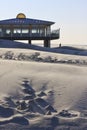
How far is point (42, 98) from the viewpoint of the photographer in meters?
15.9

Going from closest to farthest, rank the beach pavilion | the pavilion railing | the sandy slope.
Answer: the sandy slope, the pavilion railing, the beach pavilion

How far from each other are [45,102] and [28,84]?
1.54 meters

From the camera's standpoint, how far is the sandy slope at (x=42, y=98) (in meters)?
14.3

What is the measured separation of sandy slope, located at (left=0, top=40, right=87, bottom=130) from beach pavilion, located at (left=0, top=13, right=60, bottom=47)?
27.6 metres

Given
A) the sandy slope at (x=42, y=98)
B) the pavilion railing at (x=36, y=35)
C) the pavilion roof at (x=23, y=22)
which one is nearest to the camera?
the sandy slope at (x=42, y=98)

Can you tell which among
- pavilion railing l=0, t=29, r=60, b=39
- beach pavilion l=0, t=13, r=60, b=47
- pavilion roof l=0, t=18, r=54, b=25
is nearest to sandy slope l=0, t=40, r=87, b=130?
pavilion railing l=0, t=29, r=60, b=39

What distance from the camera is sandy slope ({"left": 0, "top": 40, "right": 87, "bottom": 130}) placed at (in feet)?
46.8

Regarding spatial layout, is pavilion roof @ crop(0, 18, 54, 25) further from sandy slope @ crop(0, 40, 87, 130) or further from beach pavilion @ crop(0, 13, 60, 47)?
sandy slope @ crop(0, 40, 87, 130)

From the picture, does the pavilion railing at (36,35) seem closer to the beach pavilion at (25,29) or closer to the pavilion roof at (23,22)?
the beach pavilion at (25,29)

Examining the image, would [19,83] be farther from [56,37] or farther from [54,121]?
[56,37]

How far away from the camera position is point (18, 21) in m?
47.8

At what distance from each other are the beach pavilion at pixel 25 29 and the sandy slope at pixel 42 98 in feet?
90.6

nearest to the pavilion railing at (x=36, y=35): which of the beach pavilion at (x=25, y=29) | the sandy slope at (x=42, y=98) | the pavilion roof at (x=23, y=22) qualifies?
the beach pavilion at (x=25, y=29)

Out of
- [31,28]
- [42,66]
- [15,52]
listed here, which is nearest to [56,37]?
[31,28]
